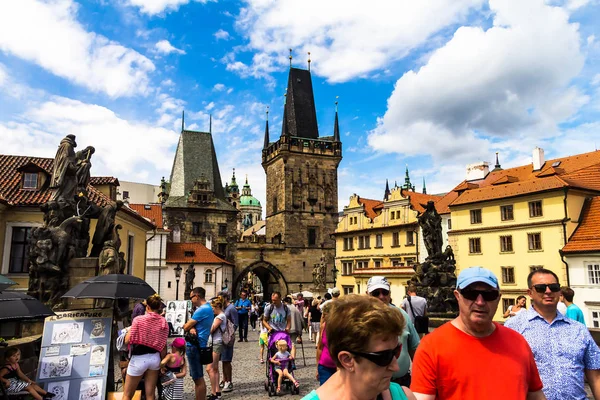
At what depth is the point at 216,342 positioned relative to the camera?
7430 mm

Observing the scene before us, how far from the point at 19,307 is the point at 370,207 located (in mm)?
36722

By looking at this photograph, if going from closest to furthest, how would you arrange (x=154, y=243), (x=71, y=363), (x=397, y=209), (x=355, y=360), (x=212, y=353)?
1. (x=355, y=360)
2. (x=71, y=363)
3. (x=212, y=353)
4. (x=397, y=209)
5. (x=154, y=243)

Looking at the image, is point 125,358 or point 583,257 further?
point 583,257

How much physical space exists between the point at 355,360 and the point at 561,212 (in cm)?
2566

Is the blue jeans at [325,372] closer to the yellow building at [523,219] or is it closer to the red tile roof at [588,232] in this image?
the red tile roof at [588,232]

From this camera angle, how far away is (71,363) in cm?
619

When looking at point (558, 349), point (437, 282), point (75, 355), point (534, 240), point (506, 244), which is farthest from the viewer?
point (506, 244)

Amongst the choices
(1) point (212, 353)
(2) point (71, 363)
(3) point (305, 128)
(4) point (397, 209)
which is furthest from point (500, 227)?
(3) point (305, 128)

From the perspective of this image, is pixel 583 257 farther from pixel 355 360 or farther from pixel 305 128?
pixel 305 128

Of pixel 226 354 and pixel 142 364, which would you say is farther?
pixel 226 354

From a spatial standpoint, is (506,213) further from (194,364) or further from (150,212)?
(150,212)

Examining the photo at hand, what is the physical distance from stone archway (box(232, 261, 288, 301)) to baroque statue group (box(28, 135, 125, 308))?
40193mm

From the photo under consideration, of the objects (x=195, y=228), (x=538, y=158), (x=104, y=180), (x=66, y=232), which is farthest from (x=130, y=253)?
(x=538, y=158)

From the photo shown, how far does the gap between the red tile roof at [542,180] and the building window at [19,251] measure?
23.9m
